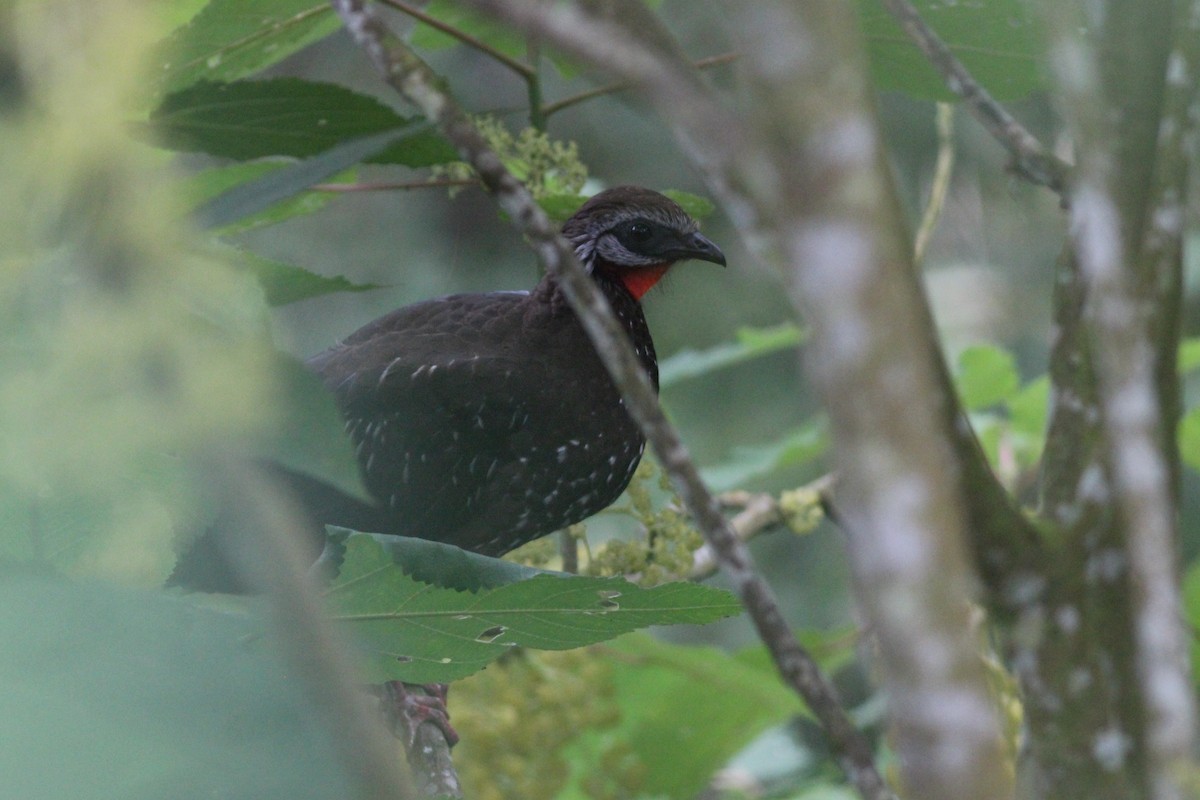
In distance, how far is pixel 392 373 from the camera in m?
1.69

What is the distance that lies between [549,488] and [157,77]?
735 millimetres

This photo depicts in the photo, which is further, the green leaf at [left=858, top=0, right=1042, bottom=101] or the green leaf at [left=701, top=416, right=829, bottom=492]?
the green leaf at [left=701, top=416, right=829, bottom=492]

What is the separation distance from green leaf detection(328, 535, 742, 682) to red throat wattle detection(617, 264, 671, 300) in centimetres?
95

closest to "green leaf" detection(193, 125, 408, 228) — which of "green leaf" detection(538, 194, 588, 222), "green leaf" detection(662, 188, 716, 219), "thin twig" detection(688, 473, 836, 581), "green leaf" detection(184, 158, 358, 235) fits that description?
"green leaf" detection(184, 158, 358, 235)

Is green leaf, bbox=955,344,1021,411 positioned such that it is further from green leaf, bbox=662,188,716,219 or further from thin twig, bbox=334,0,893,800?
thin twig, bbox=334,0,893,800

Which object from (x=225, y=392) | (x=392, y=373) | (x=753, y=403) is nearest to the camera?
(x=225, y=392)

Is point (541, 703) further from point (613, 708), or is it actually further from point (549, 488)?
point (549, 488)

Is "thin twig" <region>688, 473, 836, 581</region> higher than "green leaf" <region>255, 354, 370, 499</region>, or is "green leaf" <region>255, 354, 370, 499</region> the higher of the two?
"green leaf" <region>255, 354, 370, 499</region>

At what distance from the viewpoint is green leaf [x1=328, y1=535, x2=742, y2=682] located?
0.98 meters

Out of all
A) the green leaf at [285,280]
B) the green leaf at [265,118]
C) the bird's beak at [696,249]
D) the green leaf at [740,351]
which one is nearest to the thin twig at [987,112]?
the green leaf at [265,118]

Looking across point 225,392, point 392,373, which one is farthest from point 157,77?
point 225,392

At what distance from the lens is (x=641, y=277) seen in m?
1.96

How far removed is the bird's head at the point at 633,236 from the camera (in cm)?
191

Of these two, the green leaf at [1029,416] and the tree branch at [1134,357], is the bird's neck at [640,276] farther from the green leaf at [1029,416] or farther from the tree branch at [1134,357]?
the tree branch at [1134,357]
